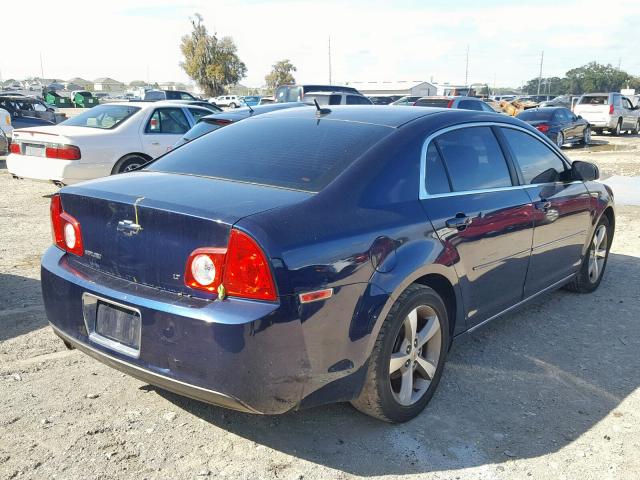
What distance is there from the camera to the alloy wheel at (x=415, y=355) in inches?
125

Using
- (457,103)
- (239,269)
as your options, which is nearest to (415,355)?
(239,269)

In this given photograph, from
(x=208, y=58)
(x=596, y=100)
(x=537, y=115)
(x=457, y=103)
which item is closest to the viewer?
(x=457, y=103)

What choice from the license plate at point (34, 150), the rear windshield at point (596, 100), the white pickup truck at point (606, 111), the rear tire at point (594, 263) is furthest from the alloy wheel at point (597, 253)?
the rear windshield at point (596, 100)

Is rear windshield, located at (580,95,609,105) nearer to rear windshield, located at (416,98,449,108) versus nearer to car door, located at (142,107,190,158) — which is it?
rear windshield, located at (416,98,449,108)

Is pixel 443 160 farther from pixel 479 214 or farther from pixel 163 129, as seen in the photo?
pixel 163 129

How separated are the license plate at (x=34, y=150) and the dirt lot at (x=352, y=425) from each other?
16.1 ft

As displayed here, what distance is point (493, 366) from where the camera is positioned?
3.98 m

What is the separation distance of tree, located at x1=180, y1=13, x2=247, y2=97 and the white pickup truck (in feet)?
166

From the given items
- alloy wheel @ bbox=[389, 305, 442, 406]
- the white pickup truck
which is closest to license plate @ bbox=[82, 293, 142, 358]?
alloy wheel @ bbox=[389, 305, 442, 406]

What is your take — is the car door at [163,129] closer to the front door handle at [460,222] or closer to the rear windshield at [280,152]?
the rear windshield at [280,152]

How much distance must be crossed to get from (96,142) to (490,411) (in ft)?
23.8

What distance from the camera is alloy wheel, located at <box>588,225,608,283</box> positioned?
538 centimetres

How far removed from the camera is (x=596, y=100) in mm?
25047

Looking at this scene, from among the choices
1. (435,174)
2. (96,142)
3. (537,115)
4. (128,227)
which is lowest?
(537,115)
